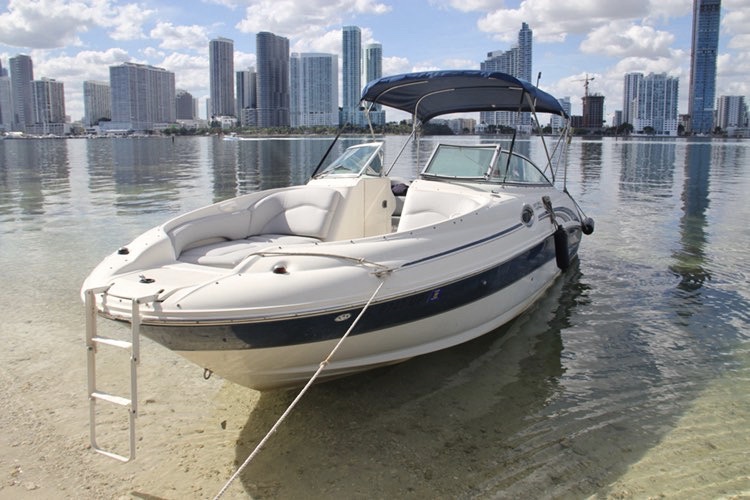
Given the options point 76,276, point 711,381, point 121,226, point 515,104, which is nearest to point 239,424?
point 711,381

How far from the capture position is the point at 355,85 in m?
22.9

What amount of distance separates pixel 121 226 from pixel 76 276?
5026mm

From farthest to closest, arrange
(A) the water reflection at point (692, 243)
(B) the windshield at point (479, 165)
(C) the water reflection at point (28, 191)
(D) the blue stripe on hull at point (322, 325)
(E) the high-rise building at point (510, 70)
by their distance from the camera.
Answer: (C) the water reflection at point (28, 191) < (A) the water reflection at point (692, 243) < (E) the high-rise building at point (510, 70) < (B) the windshield at point (479, 165) < (D) the blue stripe on hull at point (322, 325)

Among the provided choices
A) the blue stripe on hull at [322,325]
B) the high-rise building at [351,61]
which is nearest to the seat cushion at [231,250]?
the blue stripe on hull at [322,325]

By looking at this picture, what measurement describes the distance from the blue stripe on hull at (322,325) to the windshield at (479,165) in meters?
2.19

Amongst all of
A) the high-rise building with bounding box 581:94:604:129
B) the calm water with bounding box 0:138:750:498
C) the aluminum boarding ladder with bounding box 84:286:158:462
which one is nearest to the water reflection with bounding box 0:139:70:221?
the calm water with bounding box 0:138:750:498

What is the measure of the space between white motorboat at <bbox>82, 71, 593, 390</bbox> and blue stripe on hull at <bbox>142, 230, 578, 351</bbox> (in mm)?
12

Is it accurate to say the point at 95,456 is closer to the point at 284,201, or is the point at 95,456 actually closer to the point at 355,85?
the point at 284,201

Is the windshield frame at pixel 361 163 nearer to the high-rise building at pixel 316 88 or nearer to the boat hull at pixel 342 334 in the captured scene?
the boat hull at pixel 342 334

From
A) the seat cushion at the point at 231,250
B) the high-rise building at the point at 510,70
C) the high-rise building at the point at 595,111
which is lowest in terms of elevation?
the seat cushion at the point at 231,250

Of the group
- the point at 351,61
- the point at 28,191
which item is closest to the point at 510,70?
the point at 351,61

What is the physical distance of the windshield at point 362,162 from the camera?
8266 mm

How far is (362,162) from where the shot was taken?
8.40 m

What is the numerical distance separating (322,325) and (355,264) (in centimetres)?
60
